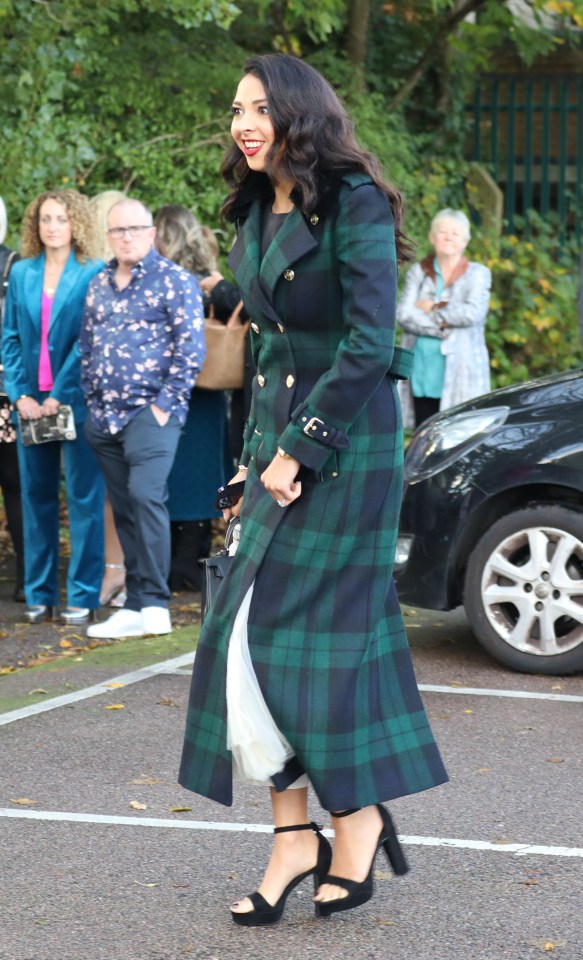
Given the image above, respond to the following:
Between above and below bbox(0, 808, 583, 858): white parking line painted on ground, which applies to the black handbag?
above

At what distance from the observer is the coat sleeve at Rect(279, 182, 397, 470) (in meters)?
3.76

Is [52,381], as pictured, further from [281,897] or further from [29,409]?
[281,897]

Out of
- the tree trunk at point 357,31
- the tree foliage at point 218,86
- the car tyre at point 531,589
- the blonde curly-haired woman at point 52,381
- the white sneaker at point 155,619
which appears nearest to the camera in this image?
the car tyre at point 531,589

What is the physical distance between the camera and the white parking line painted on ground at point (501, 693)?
6586mm

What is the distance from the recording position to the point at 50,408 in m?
7.96

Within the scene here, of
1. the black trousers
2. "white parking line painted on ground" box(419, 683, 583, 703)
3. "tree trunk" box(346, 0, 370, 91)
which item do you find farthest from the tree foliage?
"white parking line painted on ground" box(419, 683, 583, 703)

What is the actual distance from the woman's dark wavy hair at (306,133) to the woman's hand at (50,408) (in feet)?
13.8

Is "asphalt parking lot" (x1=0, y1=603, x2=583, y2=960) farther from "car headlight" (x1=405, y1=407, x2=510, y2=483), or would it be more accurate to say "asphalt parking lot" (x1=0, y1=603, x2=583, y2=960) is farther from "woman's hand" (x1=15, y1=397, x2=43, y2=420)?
"woman's hand" (x1=15, y1=397, x2=43, y2=420)

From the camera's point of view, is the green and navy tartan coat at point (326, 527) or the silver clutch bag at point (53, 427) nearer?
the green and navy tartan coat at point (326, 527)

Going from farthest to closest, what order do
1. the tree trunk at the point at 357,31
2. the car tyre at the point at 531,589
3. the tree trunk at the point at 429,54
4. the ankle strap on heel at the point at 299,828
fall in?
the tree trunk at the point at 429,54 → the tree trunk at the point at 357,31 → the car tyre at the point at 531,589 → the ankle strap on heel at the point at 299,828

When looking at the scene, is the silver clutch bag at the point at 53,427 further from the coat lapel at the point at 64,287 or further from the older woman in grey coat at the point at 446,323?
the older woman in grey coat at the point at 446,323

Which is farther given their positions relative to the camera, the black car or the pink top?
the pink top

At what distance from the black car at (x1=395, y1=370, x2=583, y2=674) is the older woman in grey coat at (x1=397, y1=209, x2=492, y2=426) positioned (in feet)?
8.76

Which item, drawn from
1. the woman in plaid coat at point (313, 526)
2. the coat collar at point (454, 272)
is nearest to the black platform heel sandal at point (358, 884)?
the woman in plaid coat at point (313, 526)
